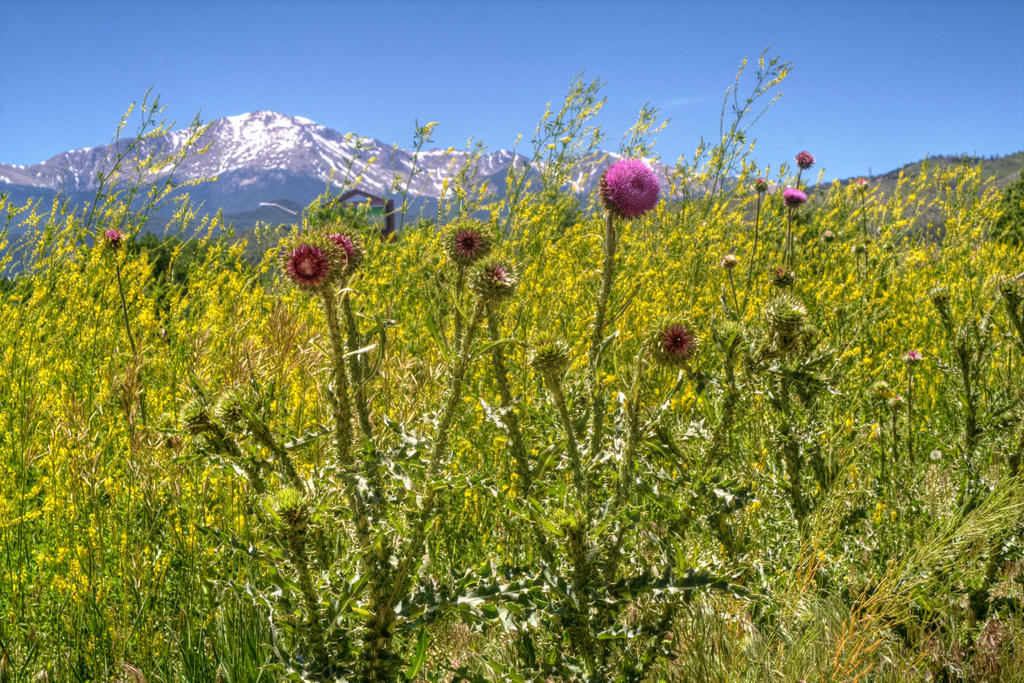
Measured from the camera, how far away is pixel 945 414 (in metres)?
3.24

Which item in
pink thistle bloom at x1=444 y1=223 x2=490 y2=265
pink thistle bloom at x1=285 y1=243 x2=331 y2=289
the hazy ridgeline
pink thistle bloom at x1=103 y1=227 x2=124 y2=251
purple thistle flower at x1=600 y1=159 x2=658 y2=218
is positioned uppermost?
pink thistle bloom at x1=103 y1=227 x2=124 y2=251

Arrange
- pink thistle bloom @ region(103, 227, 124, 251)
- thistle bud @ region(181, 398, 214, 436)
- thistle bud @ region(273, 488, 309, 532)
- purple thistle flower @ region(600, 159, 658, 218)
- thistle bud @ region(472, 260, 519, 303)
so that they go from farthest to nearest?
pink thistle bloom @ region(103, 227, 124, 251), purple thistle flower @ region(600, 159, 658, 218), thistle bud @ region(472, 260, 519, 303), thistle bud @ region(181, 398, 214, 436), thistle bud @ region(273, 488, 309, 532)

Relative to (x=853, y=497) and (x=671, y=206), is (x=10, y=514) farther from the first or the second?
(x=671, y=206)

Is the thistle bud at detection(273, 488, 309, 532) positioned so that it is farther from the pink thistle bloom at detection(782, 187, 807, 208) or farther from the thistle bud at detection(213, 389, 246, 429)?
the pink thistle bloom at detection(782, 187, 807, 208)

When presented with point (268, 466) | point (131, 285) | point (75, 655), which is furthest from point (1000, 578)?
point (131, 285)

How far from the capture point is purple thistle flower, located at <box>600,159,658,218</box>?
6.90 ft

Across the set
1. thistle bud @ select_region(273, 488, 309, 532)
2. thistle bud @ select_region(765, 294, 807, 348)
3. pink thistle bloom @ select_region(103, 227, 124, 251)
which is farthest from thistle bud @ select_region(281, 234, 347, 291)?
pink thistle bloom @ select_region(103, 227, 124, 251)

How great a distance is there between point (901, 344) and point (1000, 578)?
7.40 ft

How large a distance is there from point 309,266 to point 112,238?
2917mm

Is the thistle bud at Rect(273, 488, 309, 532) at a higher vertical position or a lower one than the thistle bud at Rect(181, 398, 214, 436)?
lower

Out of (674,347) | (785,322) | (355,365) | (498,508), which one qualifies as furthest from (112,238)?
(785,322)

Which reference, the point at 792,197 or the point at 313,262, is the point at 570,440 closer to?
the point at 313,262

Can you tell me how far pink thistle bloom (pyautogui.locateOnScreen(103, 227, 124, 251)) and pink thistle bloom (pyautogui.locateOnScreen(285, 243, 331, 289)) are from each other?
2745 mm

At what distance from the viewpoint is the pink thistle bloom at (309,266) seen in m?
1.38
